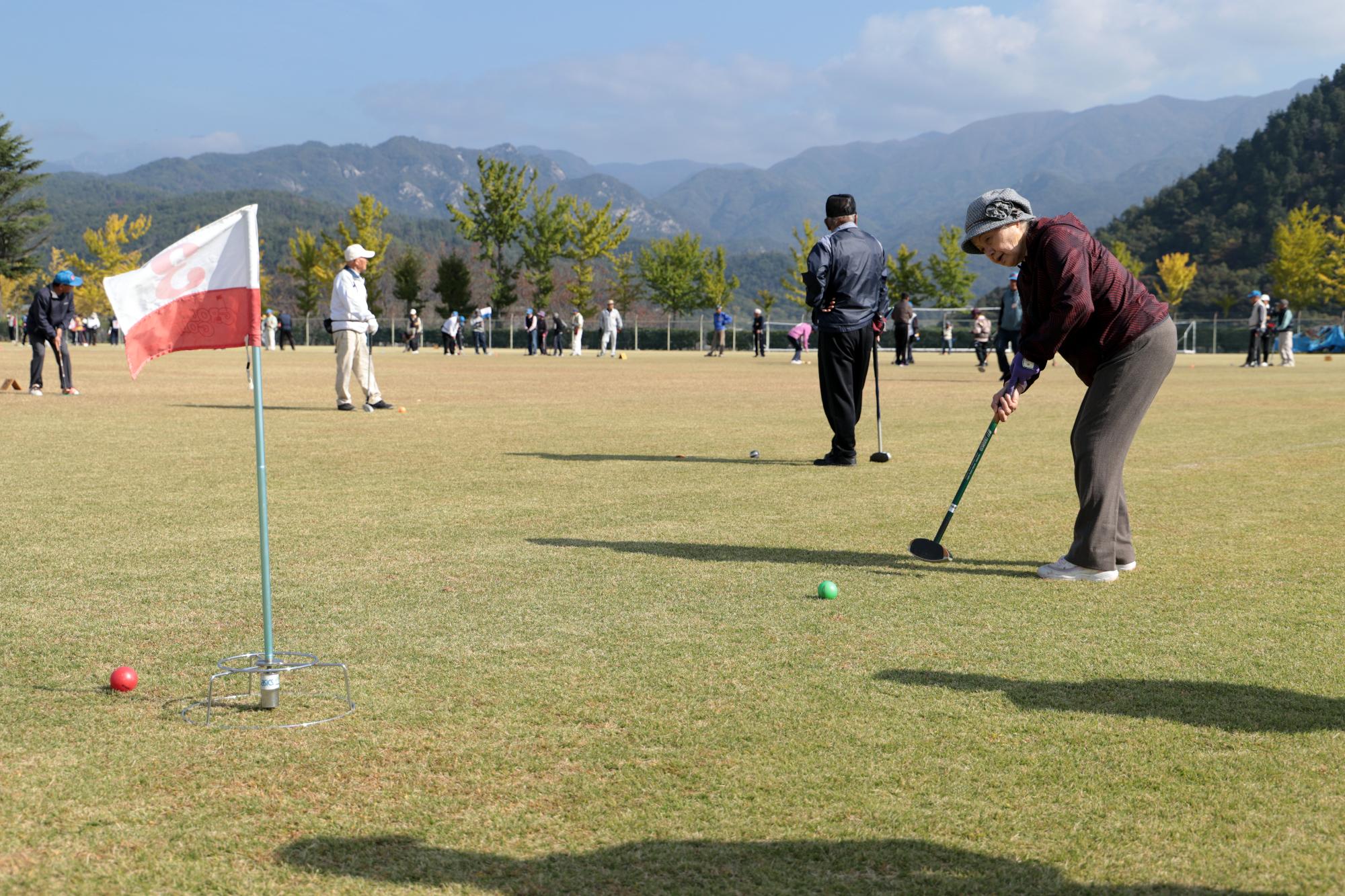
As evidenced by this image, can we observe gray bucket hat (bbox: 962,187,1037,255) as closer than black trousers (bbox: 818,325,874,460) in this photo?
Yes

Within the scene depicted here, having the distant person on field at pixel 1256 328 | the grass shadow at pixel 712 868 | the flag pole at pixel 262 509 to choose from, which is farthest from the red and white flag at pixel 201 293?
the distant person on field at pixel 1256 328

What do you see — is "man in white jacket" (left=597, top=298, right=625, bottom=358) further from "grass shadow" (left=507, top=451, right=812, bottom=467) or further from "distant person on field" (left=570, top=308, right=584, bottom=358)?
"grass shadow" (left=507, top=451, right=812, bottom=467)

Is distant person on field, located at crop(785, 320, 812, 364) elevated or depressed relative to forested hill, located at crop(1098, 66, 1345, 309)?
depressed

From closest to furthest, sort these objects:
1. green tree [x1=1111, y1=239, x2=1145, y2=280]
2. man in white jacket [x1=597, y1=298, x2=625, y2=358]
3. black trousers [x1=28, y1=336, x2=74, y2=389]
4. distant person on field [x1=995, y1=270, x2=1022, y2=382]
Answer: black trousers [x1=28, y1=336, x2=74, y2=389]
distant person on field [x1=995, y1=270, x2=1022, y2=382]
man in white jacket [x1=597, y1=298, x2=625, y2=358]
green tree [x1=1111, y1=239, x2=1145, y2=280]

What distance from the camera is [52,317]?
19.5 metres

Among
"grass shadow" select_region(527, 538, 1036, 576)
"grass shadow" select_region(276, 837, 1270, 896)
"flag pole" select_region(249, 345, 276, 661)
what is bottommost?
"grass shadow" select_region(276, 837, 1270, 896)

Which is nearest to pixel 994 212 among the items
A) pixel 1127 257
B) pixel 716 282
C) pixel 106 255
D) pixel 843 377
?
pixel 843 377

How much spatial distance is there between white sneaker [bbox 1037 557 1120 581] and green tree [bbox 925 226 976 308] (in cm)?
8589

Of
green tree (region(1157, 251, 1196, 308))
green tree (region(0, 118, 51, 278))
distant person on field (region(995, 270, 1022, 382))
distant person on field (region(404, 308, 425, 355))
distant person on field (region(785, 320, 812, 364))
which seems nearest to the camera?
distant person on field (region(995, 270, 1022, 382))

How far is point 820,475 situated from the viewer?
35.4ft

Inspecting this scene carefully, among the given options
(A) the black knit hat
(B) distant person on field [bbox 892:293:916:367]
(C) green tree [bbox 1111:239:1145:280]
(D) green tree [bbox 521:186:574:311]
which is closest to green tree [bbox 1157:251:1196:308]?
(C) green tree [bbox 1111:239:1145:280]

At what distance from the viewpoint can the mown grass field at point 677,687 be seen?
125 inches

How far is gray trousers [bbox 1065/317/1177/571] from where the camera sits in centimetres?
635

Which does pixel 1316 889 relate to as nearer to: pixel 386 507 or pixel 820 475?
pixel 386 507
